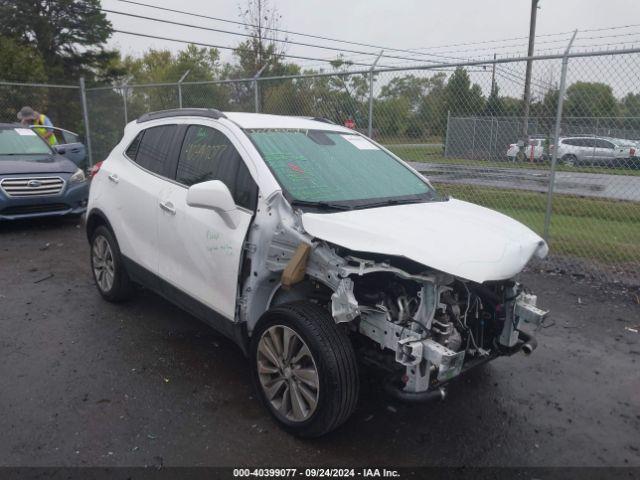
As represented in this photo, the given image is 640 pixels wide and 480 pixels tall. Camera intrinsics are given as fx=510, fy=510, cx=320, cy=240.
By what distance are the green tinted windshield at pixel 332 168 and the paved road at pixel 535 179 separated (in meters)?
3.60

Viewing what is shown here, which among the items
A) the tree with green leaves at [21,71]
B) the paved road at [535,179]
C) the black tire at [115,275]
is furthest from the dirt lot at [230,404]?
the tree with green leaves at [21,71]

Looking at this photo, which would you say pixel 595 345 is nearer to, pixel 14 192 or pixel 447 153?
pixel 447 153

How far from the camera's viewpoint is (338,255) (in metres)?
2.86

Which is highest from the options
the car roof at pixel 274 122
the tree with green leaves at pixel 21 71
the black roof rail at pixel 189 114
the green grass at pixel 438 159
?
the tree with green leaves at pixel 21 71

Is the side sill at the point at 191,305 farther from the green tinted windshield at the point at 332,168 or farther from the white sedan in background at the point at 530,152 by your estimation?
the white sedan in background at the point at 530,152

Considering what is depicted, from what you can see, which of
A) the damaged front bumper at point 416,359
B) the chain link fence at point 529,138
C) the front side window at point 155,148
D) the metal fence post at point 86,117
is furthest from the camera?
the metal fence post at point 86,117

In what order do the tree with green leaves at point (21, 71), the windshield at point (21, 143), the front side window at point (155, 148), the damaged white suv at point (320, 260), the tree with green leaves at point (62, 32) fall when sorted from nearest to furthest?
1. the damaged white suv at point (320, 260)
2. the front side window at point (155, 148)
3. the windshield at point (21, 143)
4. the tree with green leaves at point (21, 71)
5. the tree with green leaves at point (62, 32)

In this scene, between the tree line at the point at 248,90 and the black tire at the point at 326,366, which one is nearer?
the black tire at the point at 326,366

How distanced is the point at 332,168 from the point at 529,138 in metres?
4.49

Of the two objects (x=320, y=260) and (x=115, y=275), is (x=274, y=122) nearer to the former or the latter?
(x=320, y=260)

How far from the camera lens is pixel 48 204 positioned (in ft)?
26.2

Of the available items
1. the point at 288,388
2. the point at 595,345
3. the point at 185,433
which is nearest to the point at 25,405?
the point at 185,433

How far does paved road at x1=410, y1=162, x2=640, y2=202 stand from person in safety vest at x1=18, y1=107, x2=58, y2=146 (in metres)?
7.34

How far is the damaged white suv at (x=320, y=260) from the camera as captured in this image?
8.82 feet
